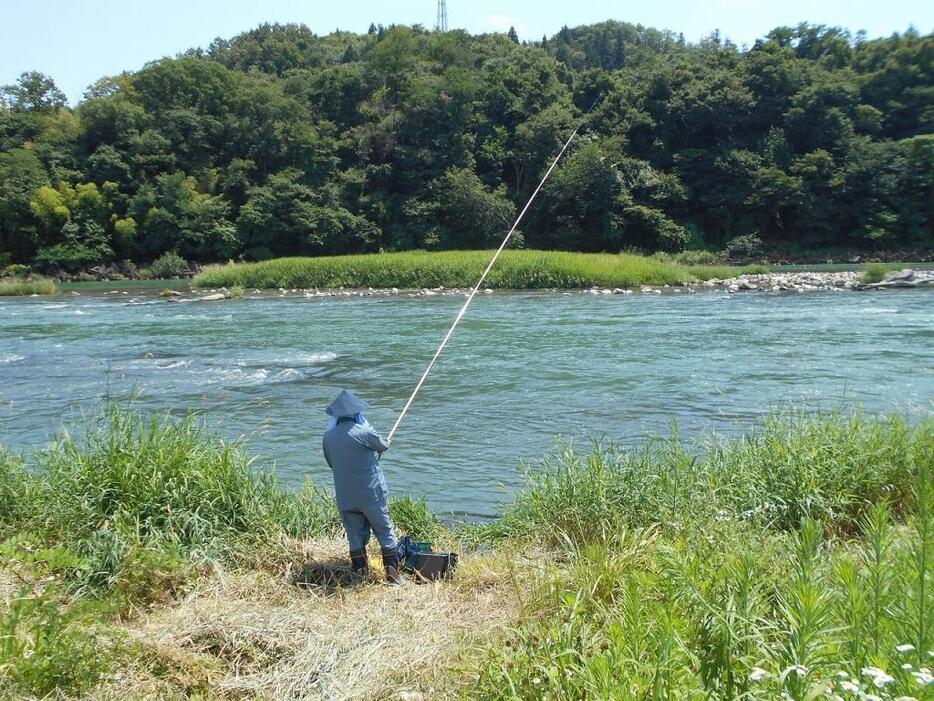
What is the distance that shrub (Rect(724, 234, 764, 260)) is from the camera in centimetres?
4738

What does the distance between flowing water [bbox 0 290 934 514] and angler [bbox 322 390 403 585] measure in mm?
2140

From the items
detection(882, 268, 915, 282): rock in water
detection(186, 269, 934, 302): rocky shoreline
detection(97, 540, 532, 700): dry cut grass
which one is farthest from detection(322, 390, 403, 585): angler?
detection(882, 268, 915, 282): rock in water

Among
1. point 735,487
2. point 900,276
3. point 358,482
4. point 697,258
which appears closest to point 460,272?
point 900,276

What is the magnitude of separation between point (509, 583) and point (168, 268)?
152 ft

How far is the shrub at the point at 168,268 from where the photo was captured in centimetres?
4622

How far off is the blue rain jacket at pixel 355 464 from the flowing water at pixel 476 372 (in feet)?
7.35

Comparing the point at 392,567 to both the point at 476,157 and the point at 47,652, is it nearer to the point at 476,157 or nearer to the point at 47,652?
the point at 47,652

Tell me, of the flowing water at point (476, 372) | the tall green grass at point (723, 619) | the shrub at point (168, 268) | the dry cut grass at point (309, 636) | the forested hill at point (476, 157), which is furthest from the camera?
the forested hill at point (476, 157)

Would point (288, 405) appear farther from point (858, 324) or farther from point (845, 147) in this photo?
point (845, 147)

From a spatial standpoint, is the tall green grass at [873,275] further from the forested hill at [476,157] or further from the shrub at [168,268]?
the shrub at [168,268]

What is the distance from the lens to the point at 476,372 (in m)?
13.6

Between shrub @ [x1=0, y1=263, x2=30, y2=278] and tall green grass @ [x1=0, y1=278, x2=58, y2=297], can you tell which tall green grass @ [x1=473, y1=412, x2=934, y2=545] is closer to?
tall green grass @ [x1=0, y1=278, x2=58, y2=297]

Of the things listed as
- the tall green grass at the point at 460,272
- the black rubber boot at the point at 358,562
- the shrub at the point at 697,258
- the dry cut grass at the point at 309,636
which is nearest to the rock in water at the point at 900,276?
the tall green grass at the point at 460,272

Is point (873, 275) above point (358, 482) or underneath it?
underneath
